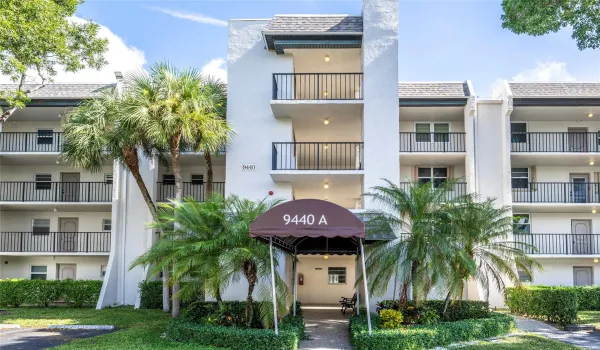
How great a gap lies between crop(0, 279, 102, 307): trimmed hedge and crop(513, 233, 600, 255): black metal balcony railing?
20.7 meters

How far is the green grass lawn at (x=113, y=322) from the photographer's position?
15.6m

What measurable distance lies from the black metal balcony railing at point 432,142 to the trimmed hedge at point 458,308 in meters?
8.99

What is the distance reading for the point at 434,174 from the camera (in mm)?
28469

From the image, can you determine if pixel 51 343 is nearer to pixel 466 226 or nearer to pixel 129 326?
pixel 129 326

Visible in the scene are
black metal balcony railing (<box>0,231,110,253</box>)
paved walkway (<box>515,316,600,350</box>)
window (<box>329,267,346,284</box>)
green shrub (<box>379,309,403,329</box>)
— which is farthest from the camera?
window (<box>329,267,346,284</box>)

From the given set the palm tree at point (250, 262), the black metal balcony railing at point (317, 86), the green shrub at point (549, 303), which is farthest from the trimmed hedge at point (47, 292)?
the green shrub at point (549, 303)

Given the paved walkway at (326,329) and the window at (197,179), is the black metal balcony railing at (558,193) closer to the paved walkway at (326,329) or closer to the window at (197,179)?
the paved walkway at (326,329)

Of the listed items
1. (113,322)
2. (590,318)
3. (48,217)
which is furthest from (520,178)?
(48,217)

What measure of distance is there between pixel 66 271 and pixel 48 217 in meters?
3.02

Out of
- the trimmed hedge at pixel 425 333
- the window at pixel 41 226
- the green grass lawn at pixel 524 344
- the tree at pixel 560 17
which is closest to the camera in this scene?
the trimmed hedge at pixel 425 333

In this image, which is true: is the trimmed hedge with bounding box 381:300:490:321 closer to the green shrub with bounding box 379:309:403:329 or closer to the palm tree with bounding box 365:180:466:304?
the palm tree with bounding box 365:180:466:304

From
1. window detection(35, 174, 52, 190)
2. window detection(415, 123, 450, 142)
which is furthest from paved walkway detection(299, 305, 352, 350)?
window detection(35, 174, 52, 190)

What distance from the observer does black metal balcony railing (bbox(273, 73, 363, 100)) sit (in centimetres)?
2378

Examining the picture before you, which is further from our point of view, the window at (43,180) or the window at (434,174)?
the window at (43,180)
